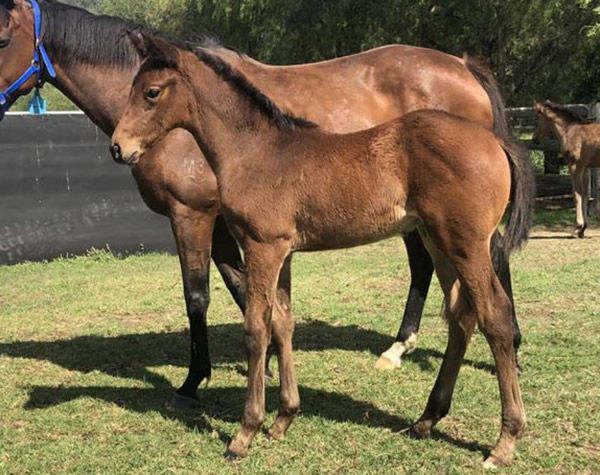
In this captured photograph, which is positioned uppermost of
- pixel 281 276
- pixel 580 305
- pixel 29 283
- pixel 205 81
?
pixel 205 81

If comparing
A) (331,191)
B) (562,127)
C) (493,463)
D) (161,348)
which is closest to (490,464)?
(493,463)

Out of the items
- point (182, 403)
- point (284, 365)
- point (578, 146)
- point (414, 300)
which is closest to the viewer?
point (284, 365)

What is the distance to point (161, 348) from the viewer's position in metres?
5.27

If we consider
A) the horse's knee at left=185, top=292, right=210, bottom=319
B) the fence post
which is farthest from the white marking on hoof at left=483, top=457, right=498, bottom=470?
the fence post

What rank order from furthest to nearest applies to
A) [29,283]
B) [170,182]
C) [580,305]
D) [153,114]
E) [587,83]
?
[587,83] < [29,283] < [580,305] < [170,182] < [153,114]

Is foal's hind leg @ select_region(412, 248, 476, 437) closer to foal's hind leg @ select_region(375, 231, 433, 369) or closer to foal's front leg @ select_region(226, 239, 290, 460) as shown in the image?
foal's front leg @ select_region(226, 239, 290, 460)

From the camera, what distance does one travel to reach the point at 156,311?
647 centimetres

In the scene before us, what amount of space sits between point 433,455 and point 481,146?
1.46 meters

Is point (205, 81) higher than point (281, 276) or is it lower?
higher

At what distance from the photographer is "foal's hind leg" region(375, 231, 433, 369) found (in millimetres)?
4707

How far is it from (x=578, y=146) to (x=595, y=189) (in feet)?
4.90

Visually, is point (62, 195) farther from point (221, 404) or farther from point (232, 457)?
point (232, 457)

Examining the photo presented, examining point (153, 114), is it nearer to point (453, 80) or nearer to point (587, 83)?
point (453, 80)

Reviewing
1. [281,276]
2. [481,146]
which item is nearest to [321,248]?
[281,276]
